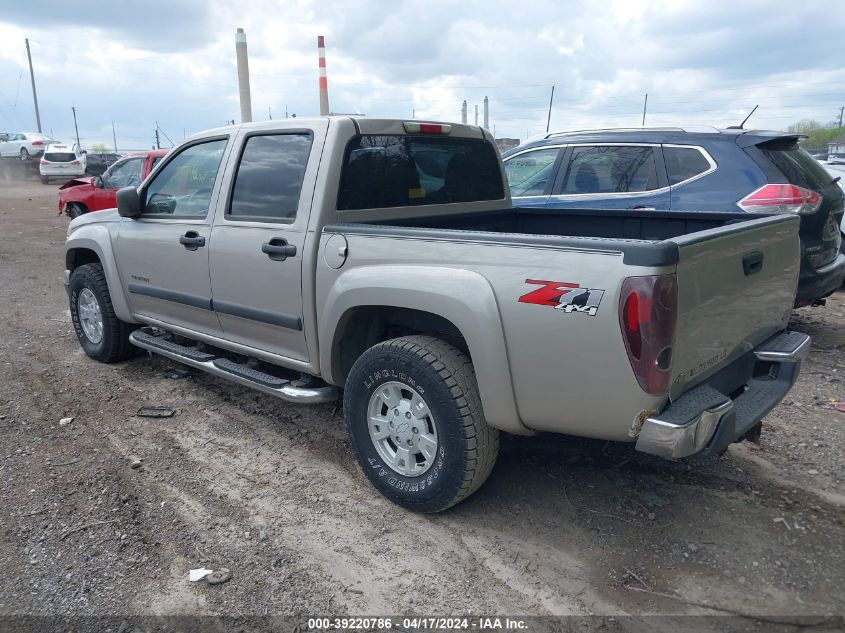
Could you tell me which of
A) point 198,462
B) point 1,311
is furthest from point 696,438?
point 1,311

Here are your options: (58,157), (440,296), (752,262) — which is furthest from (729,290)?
(58,157)

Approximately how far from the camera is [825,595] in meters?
2.74

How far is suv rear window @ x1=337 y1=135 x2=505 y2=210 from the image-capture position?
381 centimetres

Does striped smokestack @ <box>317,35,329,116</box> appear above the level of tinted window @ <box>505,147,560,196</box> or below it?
above

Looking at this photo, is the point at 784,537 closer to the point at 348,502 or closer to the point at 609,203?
the point at 348,502

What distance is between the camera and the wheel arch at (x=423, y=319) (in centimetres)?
287

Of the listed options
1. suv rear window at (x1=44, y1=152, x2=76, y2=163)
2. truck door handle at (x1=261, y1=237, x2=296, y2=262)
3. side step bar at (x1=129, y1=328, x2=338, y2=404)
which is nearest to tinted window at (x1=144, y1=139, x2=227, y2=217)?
truck door handle at (x1=261, y1=237, x2=296, y2=262)

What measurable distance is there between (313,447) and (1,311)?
5.41m

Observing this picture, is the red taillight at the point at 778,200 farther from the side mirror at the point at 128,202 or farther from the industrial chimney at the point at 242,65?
the industrial chimney at the point at 242,65

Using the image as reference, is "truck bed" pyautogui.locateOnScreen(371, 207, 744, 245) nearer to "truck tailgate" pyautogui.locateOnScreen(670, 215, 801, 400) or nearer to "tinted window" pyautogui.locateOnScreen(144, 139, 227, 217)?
"truck tailgate" pyautogui.locateOnScreen(670, 215, 801, 400)

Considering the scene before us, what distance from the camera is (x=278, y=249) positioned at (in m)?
3.76

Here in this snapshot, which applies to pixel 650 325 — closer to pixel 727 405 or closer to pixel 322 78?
pixel 727 405

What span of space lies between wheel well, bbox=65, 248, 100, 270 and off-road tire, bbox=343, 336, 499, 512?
3402 millimetres

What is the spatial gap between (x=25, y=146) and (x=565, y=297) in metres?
34.6
